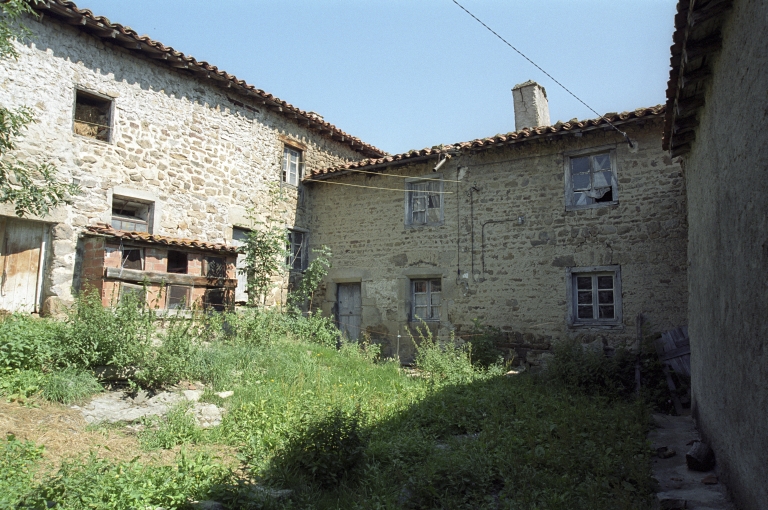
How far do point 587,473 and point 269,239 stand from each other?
8795 mm

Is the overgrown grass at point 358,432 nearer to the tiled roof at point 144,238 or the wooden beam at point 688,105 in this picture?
the tiled roof at point 144,238

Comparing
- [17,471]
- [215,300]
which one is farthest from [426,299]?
[17,471]

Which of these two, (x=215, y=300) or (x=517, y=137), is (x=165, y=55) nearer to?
(x=215, y=300)

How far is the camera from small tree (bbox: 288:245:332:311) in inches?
507

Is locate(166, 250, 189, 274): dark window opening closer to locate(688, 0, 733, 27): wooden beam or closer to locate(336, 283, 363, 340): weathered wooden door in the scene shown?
locate(336, 283, 363, 340): weathered wooden door

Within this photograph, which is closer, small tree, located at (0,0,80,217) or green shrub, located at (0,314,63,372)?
green shrub, located at (0,314,63,372)

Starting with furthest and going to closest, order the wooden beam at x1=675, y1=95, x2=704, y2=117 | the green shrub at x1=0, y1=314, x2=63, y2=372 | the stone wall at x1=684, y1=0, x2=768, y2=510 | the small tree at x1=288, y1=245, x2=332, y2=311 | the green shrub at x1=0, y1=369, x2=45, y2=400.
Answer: the small tree at x1=288, y1=245, x2=332, y2=311 < the green shrub at x1=0, y1=314, x2=63, y2=372 < the green shrub at x1=0, y1=369, x2=45, y2=400 < the wooden beam at x1=675, y1=95, x2=704, y2=117 < the stone wall at x1=684, y1=0, x2=768, y2=510

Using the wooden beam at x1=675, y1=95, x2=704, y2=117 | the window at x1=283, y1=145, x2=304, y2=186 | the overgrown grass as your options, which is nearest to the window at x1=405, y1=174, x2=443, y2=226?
the window at x1=283, y1=145, x2=304, y2=186

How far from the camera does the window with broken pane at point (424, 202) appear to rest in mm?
11984

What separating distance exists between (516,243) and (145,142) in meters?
7.72

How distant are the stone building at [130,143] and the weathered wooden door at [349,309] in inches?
80.4

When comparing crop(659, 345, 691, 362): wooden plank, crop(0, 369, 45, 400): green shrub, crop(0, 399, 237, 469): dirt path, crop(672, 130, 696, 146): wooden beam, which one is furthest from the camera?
crop(659, 345, 691, 362): wooden plank

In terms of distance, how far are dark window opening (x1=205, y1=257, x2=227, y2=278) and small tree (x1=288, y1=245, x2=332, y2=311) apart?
262cm

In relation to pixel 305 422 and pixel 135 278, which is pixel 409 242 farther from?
pixel 305 422
